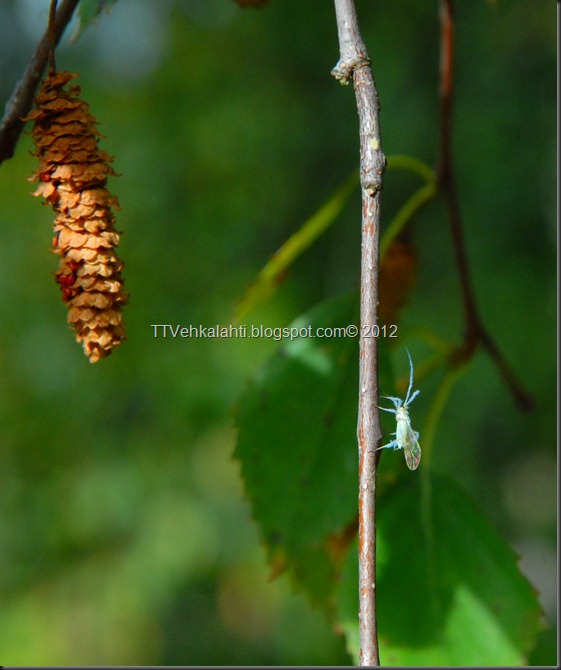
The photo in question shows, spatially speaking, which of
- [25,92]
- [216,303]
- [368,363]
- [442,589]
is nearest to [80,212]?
[25,92]

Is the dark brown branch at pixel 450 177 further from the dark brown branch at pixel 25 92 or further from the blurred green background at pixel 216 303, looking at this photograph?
the blurred green background at pixel 216 303

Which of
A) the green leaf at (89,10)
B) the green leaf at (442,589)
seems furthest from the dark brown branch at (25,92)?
the green leaf at (442,589)

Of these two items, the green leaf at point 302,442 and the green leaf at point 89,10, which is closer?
the green leaf at point 89,10

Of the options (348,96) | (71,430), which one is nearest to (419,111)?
(348,96)

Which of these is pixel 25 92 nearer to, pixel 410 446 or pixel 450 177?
pixel 410 446

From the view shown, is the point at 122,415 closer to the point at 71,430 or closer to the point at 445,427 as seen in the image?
the point at 71,430

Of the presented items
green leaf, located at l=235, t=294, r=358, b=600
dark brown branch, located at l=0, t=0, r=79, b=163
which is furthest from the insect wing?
dark brown branch, located at l=0, t=0, r=79, b=163

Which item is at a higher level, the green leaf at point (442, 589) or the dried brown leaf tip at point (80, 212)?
the dried brown leaf tip at point (80, 212)
